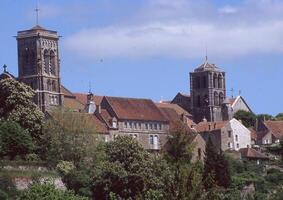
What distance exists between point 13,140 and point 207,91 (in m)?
69.5

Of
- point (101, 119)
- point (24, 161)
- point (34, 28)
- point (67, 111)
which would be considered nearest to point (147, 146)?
point (101, 119)

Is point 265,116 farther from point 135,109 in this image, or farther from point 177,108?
point 135,109

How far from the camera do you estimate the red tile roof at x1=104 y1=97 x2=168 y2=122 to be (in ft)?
397

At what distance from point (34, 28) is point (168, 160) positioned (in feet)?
151

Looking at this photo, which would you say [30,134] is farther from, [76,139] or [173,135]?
[173,135]

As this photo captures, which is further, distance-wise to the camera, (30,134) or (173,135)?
(173,135)

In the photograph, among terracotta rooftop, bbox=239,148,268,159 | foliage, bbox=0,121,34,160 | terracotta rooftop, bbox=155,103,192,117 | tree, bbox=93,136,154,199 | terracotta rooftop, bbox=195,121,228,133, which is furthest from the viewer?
terracotta rooftop, bbox=155,103,192,117

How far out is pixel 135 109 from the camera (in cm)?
12362

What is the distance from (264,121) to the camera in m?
140

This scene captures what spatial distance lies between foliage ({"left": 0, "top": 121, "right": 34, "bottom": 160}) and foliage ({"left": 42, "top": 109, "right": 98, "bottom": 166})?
69.9 inches

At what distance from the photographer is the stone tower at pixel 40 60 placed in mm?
124500

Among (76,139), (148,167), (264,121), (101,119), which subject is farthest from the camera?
(264,121)

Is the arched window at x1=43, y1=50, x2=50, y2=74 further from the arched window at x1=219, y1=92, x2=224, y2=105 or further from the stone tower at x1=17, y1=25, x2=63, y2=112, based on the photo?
the arched window at x1=219, y1=92, x2=224, y2=105

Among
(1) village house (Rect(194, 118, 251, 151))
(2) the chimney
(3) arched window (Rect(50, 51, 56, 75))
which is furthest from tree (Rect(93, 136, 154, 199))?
(3) arched window (Rect(50, 51, 56, 75))
